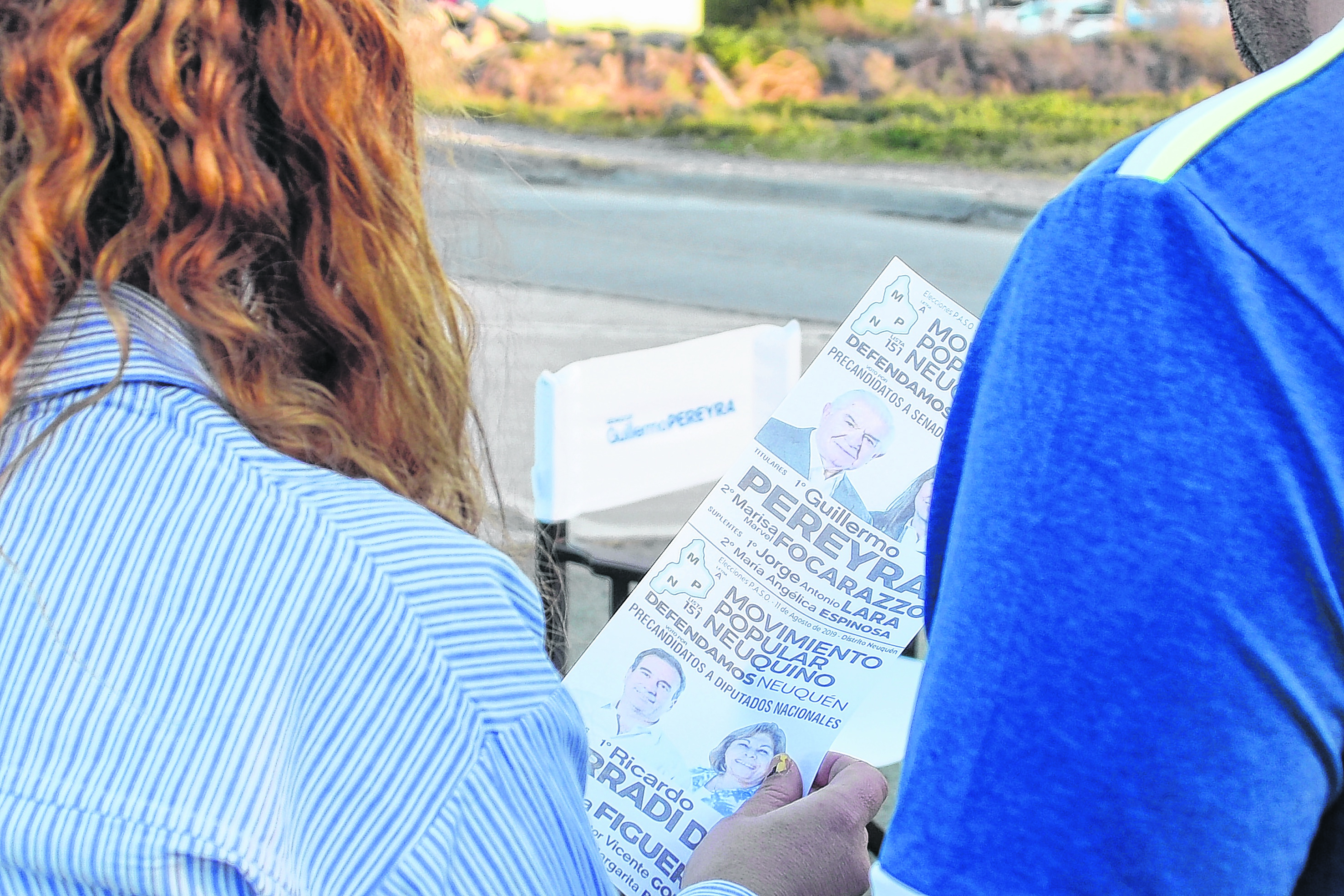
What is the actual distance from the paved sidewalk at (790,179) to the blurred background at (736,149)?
46 millimetres

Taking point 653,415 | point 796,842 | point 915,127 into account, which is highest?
point 796,842

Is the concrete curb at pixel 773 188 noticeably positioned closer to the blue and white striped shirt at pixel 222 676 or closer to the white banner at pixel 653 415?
the white banner at pixel 653 415

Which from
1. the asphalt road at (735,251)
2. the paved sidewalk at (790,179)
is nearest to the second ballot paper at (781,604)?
the asphalt road at (735,251)

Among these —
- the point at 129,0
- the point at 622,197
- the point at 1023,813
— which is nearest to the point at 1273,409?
the point at 1023,813

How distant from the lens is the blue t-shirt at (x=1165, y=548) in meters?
0.56

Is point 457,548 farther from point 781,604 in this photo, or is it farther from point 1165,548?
point 781,604

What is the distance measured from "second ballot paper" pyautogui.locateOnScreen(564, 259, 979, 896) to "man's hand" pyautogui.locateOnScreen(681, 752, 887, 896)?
60 mm

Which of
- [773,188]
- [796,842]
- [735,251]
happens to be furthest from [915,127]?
[796,842]

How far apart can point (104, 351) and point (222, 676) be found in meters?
0.19

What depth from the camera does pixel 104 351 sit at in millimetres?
668

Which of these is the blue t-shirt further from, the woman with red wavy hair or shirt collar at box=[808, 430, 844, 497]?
shirt collar at box=[808, 430, 844, 497]

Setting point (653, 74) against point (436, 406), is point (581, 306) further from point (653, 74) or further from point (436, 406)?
point (653, 74)

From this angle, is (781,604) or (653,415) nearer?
(781,604)

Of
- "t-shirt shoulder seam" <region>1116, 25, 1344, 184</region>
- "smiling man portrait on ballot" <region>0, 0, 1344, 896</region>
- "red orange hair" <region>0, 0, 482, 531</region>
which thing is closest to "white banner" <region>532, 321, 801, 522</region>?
"red orange hair" <region>0, 0, 482, 531</region>
